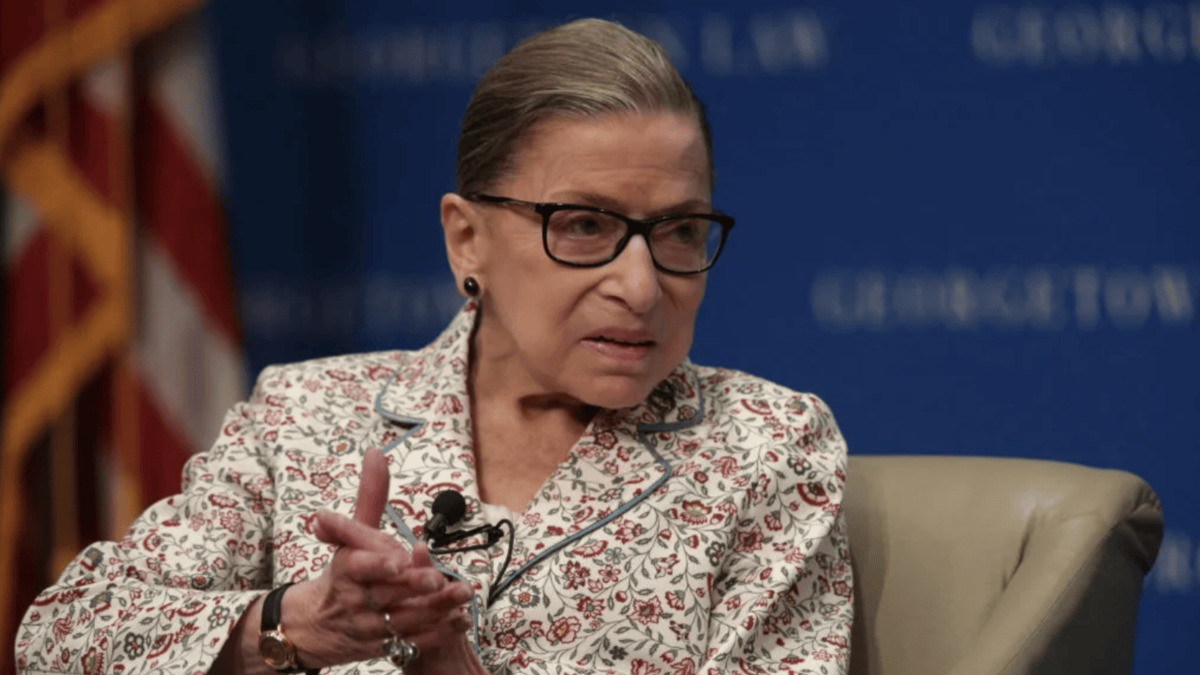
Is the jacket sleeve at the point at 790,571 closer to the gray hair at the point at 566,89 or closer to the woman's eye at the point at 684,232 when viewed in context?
the woman's eye at the point at 684,232

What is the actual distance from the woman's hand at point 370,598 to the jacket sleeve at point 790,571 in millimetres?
337

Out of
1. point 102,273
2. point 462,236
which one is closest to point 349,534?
point 462,236

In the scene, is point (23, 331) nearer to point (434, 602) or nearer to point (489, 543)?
point (489, 543)

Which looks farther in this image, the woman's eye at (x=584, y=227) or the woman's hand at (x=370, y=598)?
the woman's eye at (x=584, y=227)

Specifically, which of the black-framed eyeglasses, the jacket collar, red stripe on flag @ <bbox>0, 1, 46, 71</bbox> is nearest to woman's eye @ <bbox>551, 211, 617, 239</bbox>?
the black-framed eyeglasses

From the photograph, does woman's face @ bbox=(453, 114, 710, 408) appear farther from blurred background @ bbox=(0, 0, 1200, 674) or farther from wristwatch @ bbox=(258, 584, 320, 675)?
blurred background @ bbox=(0, 0, 1200, 674)

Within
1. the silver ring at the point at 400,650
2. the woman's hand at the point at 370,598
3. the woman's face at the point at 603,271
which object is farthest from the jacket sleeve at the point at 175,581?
the woman's face at the point at 603,271

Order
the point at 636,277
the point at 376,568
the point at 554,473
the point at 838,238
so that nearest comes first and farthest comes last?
the point at 376,568, the point at 636,277, the point at 554,473, the point at 838,238

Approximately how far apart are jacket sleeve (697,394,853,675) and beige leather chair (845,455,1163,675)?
11cm

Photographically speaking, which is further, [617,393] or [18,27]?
[18,27]

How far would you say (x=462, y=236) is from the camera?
1.73 meters

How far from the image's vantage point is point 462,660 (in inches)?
54.1

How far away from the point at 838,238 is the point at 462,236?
1190 mm

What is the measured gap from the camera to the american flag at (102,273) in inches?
104
